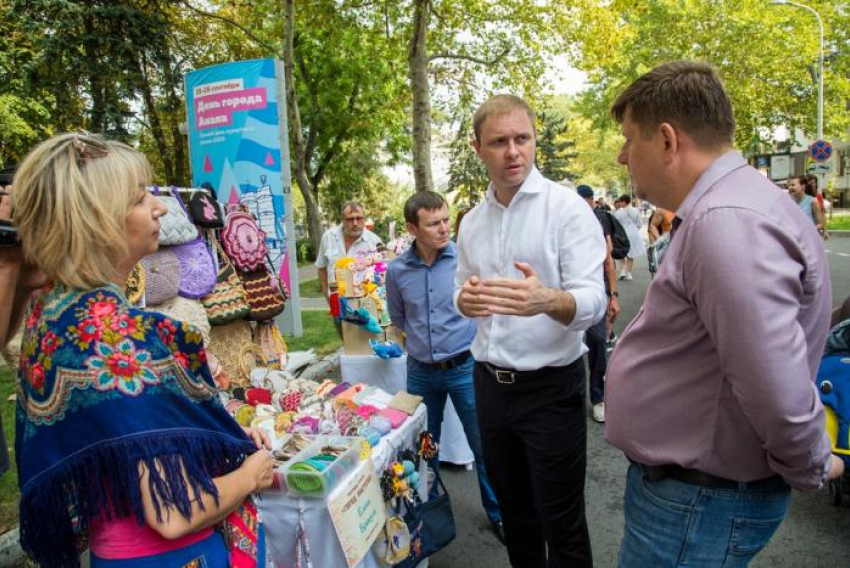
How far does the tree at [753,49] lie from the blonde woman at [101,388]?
24.5 m

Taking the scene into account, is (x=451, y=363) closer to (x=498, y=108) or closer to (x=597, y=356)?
(x=498, y=108)

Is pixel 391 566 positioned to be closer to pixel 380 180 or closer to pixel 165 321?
pixel 165 321

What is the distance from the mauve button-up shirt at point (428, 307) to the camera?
330 centimetres

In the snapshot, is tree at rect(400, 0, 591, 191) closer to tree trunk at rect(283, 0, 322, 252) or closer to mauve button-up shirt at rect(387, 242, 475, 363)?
tree trunk at rect(283, 0, 322, 252)

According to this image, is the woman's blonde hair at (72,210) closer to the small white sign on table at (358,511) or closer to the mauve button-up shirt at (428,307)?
the small white sign on table at (358,511)

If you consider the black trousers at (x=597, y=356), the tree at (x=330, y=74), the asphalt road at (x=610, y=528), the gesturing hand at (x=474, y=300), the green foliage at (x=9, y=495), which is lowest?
the asphalt road at (x=610, y=528)

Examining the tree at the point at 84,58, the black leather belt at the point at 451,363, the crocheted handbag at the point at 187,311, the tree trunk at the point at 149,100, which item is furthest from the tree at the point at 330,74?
the black leather belt at the point at 451,363

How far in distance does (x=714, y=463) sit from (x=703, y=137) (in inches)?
29.7

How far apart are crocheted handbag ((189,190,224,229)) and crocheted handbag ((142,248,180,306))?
33 cm

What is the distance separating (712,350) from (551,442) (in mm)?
1078

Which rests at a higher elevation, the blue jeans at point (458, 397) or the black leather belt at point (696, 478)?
the black leather belt at point (696, 478)

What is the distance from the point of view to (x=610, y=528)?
3.34 metres

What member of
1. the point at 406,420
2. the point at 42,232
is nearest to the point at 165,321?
the point at 42,232

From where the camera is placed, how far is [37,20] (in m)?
9.34
